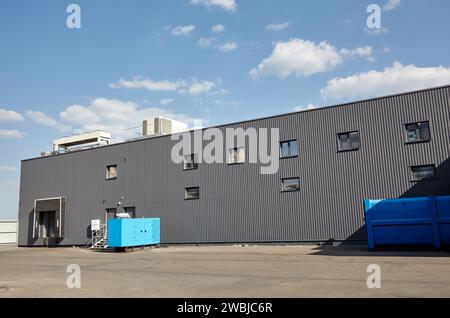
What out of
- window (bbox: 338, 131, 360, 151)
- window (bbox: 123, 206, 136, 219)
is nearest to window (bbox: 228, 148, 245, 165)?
window (bbox: 338, 131, 360, 151)

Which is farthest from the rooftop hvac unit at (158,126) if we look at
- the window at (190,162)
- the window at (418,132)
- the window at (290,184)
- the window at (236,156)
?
the window at (418,132)

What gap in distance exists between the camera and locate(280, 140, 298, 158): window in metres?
25.9

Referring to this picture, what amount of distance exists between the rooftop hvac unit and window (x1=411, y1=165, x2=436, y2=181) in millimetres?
19764

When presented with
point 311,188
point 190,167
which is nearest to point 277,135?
point 311,188

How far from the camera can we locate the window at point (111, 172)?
33312mm

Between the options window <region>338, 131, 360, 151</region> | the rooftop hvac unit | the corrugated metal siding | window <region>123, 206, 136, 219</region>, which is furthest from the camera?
the corrugated metal siding

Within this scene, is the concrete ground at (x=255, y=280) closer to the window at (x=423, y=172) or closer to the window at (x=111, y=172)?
the window at (x=423, y=172)

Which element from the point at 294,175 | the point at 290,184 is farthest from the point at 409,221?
the point at 290,184

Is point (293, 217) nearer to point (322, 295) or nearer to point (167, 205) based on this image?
point (167, 205)

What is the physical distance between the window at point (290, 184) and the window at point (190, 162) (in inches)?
259

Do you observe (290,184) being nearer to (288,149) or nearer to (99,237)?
(288,149)

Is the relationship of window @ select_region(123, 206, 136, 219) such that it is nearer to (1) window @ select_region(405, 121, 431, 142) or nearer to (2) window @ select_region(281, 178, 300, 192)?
(2) window @ select_region(281, 178, 300, 192)
